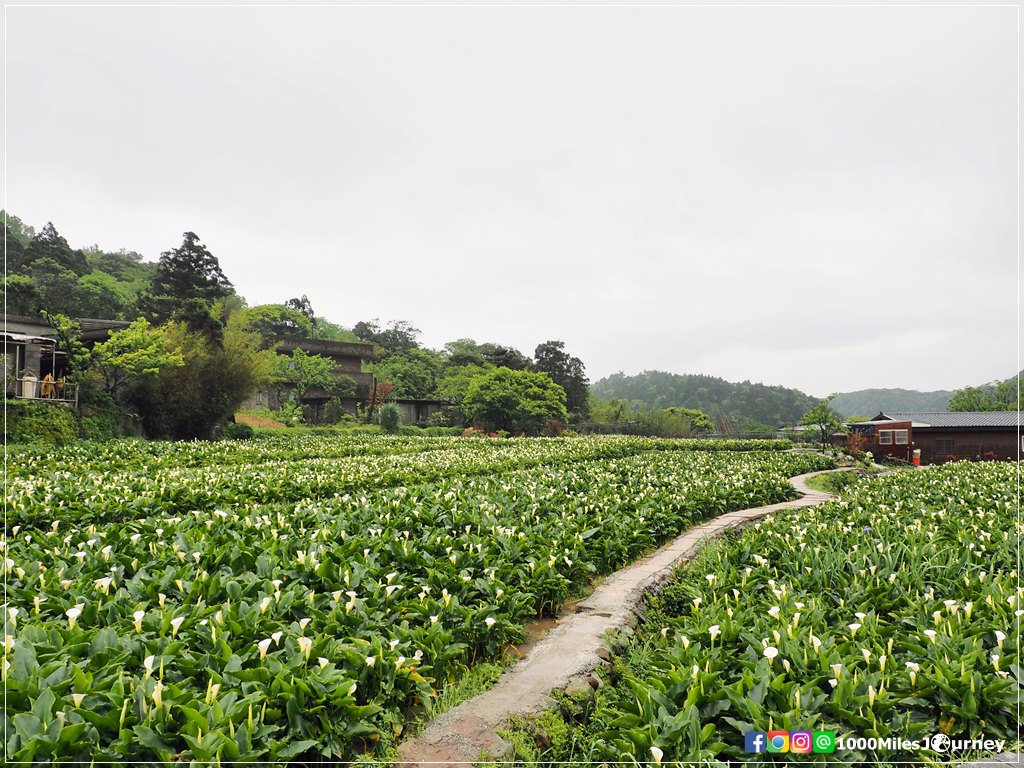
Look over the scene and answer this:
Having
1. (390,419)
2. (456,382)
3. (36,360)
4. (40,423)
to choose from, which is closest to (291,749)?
(40,423)

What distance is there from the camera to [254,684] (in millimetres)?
2250

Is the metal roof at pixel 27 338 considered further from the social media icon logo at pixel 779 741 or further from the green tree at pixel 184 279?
the social media icon logo at pixel 779 741

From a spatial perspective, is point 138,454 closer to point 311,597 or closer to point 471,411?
point 311,597

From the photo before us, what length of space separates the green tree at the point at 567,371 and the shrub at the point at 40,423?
30.8m

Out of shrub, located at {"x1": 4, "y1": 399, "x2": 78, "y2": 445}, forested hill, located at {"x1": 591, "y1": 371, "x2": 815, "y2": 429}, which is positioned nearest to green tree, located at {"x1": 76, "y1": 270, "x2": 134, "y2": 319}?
shrub, located at {"x1": 4, "y1": 399, "x2": 78, "y2": 445}

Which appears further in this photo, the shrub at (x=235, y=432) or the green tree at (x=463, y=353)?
the green tree at (x=463, y=353)

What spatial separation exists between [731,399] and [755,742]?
Answer: 74007 millimetres

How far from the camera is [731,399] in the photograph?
70875 mm

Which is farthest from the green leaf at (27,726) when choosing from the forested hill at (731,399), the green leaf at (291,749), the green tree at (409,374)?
the forested hill at (731,399)

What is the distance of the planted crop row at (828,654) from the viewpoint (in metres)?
2.13

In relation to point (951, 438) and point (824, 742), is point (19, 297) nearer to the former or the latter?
point (824, 742)

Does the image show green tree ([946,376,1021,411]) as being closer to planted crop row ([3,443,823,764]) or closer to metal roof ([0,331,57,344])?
planted crop row ([3,443,823,764])

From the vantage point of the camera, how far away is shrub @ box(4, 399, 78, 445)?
562 inches

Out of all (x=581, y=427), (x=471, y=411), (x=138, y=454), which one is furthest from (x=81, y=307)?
(x=581, y=427)
